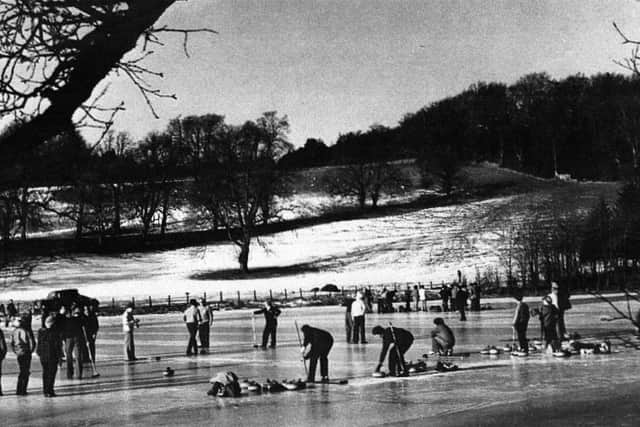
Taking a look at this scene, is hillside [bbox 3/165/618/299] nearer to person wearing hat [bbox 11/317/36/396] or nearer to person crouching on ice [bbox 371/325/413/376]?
person wearing hat [bbox 11/317/36/396]

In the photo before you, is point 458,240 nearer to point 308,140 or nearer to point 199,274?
point 199,274

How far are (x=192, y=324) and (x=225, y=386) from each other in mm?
9200

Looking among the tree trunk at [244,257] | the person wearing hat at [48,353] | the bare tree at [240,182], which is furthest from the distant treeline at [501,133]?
the person wearing hat at [48,353]

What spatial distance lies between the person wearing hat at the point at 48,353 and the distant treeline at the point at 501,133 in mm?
78951

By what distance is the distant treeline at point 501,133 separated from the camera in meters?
101

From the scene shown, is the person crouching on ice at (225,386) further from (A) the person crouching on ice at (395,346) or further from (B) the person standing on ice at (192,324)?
(B) the person standing on ice at (192,324)

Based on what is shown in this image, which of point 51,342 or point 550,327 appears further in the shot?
point 550,327

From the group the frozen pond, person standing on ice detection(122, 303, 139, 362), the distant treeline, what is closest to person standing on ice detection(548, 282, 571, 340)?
the frozen pond

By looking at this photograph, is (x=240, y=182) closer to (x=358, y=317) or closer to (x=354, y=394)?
(x=358, y=317)

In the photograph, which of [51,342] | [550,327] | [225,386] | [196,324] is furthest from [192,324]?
[550,327]

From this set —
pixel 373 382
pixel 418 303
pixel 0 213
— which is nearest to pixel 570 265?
pixel 418 303

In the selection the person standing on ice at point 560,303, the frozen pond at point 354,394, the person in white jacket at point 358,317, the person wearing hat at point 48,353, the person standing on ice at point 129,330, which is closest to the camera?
the frozen pond at point 354,394

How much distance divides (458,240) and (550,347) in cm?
5027

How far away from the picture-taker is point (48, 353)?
58.5 ft
